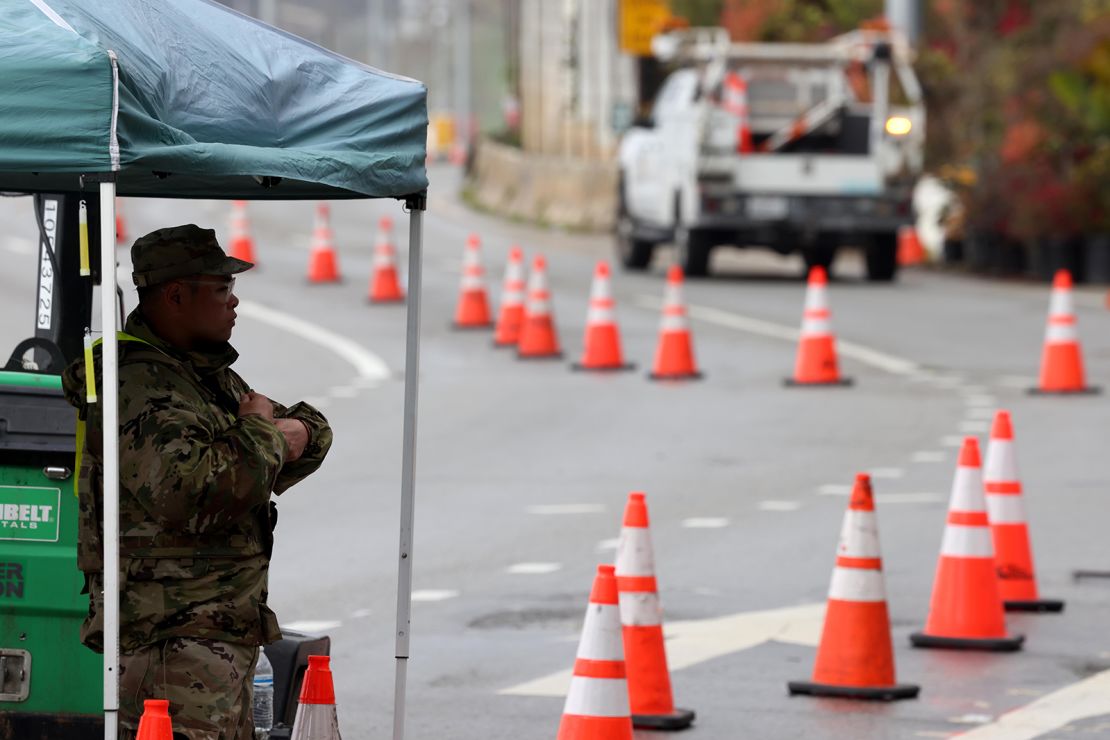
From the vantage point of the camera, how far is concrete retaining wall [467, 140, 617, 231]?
37.7m

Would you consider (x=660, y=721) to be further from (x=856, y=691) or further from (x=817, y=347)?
(x=817, y=347)

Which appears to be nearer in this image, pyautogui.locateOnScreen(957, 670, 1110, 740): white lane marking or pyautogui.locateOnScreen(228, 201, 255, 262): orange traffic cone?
pyautogui.locateOnScreen(957, 670, 1110, 740): white lane marking

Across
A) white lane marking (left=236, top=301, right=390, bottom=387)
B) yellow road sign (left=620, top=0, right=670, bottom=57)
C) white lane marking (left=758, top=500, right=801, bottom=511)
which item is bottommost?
white lane marking (left=236, top=301, right=390, bottom=387)

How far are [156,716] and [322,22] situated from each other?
479ft

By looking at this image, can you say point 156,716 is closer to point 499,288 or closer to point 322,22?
point 499,288

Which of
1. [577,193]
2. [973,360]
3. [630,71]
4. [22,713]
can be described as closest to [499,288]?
[973,360]

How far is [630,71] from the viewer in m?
42.3

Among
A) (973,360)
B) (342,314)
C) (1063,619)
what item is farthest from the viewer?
(342,314)

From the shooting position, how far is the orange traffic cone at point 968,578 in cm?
915

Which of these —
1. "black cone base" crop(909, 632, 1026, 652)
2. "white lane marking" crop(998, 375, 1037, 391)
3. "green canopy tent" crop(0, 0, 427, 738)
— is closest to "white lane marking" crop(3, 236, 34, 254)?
"white lane marking" crop(998, 375, 1037, 391)

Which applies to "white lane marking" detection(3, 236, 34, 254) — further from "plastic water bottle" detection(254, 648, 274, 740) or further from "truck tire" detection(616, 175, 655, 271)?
"plastic water bottle" detection(254, 648, 274, 740)

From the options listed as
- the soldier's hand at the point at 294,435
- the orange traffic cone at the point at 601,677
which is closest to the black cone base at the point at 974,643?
the orange traffic cone at the point at 601,677

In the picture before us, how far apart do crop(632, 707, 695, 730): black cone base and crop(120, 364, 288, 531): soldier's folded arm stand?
2.87m

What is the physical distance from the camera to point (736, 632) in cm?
953
